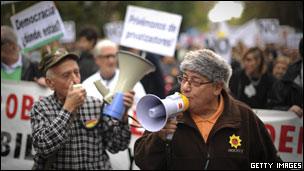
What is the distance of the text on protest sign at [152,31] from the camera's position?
645cm

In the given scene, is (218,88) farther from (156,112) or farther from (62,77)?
(62,77)

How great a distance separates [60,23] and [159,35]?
1323 mm

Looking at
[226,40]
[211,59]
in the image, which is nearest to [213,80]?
[211,59]

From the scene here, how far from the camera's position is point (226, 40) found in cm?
1006

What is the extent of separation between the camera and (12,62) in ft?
19.9

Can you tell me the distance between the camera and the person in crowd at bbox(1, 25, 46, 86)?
601 centimetres

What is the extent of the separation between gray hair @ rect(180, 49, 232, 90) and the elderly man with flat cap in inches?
31.9

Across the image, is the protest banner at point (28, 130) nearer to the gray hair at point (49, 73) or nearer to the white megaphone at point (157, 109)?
the gray hair at point (49, 73)

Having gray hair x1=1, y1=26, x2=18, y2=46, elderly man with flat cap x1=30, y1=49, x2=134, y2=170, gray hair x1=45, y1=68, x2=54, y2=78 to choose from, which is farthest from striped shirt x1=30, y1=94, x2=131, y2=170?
gray hair x1=1, y1=26, x2=18, y2=46

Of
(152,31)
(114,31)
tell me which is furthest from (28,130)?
(114,31)

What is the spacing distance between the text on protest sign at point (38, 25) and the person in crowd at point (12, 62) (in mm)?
101

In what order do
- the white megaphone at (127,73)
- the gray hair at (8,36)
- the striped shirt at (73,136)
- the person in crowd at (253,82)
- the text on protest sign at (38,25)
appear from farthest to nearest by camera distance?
the person in crowd at (253,82), the gray hair at (8,36), the text on protest sign at (38,25), the white megaphone at (127,73), the striped shirt at (73,136)

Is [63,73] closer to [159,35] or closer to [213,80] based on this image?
[213,80]

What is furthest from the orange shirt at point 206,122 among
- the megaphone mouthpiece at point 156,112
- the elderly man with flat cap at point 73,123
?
the elderly man with flat cap at point 73,123
